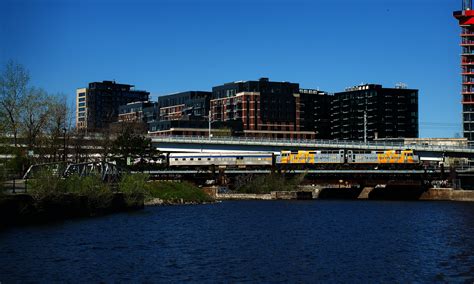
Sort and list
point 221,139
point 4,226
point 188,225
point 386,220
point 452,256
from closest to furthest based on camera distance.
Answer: point 452,256 → point 4,226 → point 188,225 → point 386,220 → point 221,139

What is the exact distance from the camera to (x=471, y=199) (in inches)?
5049

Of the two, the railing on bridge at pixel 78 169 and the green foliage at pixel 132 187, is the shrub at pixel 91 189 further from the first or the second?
the green foliage at pixel 132 187

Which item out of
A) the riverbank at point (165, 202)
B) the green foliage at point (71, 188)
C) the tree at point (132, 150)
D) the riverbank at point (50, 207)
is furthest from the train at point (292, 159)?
the green foliage at point (71, 188)

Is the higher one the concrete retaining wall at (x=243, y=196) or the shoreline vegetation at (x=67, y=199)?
the shoreline vegetation at (x=67, y=199)

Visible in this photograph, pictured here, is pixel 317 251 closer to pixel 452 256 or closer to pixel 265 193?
pixel 452 256

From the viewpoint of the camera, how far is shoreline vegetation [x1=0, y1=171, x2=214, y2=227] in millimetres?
61656

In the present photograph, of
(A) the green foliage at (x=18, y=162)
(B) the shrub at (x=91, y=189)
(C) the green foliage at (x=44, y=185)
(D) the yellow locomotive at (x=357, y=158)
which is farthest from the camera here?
(D) the yellow locomotive at (x=357, y=158)

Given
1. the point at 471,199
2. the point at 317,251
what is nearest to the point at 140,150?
the point at 471,199

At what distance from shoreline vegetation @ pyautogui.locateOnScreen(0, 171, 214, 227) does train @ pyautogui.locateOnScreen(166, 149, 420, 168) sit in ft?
184

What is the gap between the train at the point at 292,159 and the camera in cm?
15188

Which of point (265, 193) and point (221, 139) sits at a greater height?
point (221, 139)

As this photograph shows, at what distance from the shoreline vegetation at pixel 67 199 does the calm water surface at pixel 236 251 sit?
227 cm

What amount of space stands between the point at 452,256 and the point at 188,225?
29.8 m

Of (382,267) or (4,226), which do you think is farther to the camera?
(4,226)
